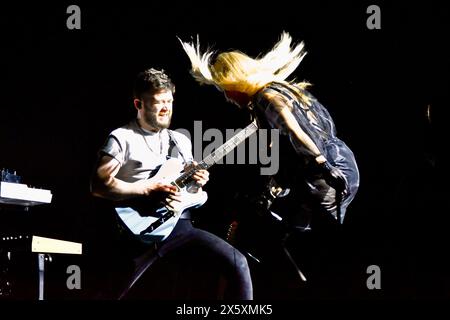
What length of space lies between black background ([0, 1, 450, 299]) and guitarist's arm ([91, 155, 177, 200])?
1.77 ft

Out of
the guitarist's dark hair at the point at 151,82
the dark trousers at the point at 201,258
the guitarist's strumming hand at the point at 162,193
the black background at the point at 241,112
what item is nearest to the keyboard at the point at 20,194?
the black background at the point at 241,112

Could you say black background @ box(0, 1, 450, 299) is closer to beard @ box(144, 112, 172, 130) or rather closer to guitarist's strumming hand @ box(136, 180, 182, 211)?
beard @ box(144, 112, 172, 130)

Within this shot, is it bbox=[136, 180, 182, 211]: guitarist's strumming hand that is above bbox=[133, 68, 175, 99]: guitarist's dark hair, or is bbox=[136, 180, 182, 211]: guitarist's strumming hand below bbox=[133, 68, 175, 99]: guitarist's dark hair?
below

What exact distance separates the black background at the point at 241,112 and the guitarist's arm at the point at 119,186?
21.2 inches

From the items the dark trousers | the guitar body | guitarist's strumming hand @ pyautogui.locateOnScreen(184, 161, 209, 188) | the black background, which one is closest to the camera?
the dark trousers

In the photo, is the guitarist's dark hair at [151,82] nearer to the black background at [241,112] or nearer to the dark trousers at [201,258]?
the black background at [241,112]

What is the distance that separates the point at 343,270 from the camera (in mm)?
3609

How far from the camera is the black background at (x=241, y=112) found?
146 inches

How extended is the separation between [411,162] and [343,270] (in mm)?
796

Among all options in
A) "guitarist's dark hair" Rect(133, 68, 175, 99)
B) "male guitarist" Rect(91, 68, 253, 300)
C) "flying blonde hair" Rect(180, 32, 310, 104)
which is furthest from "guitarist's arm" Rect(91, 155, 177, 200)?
"flying blonde hair" Rect(180, 32, 310, 104)

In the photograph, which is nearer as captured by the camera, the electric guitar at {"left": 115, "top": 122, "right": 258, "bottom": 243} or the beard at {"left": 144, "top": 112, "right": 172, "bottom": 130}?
the electric guitar at {"left": 115, "top": 122, "right": 258, "bottom": 243}

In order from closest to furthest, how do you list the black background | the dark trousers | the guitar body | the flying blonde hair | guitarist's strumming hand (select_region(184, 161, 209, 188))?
the dark trousers, the guitar body, guitarist's strumming hand (select_region(184, 161, 209, 188)), the flying blonde hair, the black background

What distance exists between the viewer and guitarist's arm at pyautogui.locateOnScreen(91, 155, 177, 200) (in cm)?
323

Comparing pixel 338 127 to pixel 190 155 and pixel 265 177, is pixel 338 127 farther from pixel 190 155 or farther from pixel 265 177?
pixel 190 155
